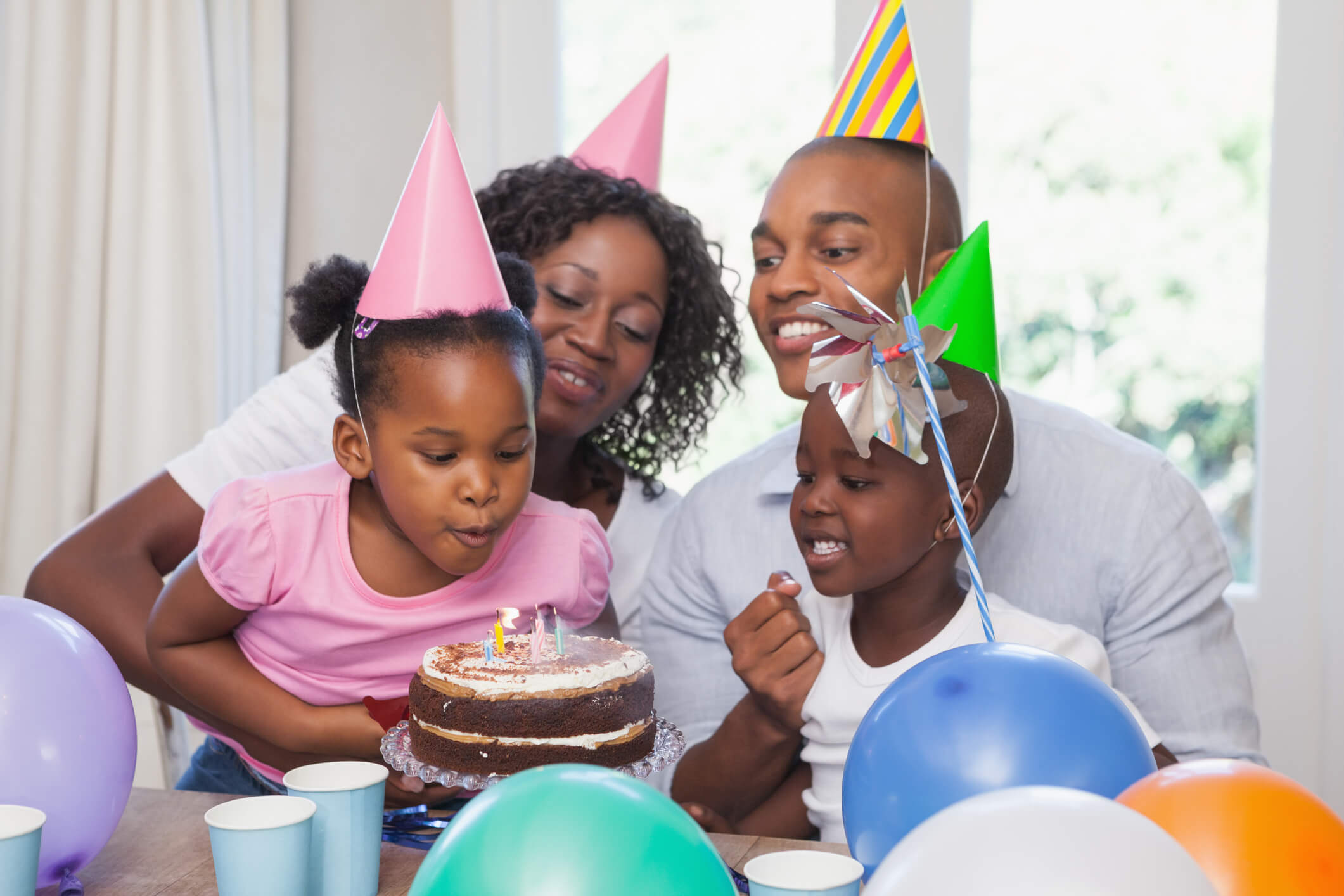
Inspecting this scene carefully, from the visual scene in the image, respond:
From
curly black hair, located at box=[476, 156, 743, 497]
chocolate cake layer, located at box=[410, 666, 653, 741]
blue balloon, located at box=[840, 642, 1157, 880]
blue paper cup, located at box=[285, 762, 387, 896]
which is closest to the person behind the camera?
blue balloon, located at box=[840, 642, 1157, 880]

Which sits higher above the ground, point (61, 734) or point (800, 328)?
point (800, 328)

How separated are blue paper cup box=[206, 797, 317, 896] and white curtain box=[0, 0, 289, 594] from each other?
6.30ft

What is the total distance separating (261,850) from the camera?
1.00 meters

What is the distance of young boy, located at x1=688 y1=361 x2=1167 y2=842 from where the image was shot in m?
1.48

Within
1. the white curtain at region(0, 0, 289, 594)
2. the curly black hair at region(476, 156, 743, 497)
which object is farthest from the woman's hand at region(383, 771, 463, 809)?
the white curtain at region(0, 0, 289, 594)

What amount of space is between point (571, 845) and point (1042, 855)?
298 millimetres

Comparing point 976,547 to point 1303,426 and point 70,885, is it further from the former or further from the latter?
point 1303,426

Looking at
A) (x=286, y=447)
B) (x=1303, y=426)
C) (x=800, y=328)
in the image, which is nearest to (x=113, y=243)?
(x=286, y=447)

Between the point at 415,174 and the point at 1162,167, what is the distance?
2206mm

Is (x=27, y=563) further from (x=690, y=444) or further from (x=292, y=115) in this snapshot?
(x=690, y=444)

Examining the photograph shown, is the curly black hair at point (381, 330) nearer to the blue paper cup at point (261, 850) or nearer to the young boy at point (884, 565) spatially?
the young boy at point (884, 565)

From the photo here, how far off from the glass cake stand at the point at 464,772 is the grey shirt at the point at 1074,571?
0.50 meters

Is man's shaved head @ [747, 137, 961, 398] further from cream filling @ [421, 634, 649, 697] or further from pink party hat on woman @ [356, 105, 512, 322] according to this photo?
cream filling @ [421, 634, 649, 697]

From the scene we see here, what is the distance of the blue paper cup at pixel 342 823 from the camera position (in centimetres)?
109
